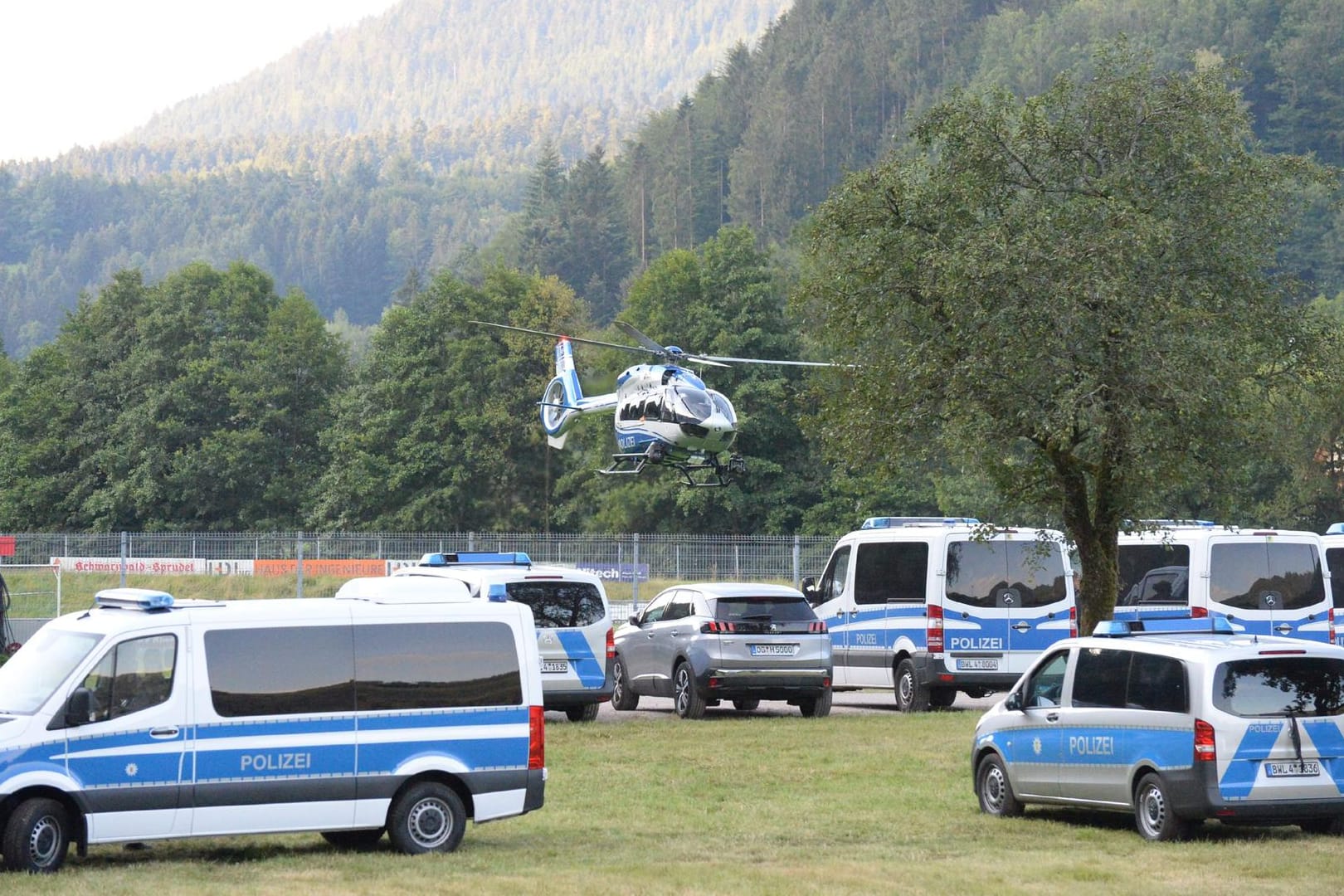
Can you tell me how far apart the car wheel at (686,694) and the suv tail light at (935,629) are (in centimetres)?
320

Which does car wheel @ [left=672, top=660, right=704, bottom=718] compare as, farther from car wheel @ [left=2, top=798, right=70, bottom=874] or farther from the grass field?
car wheel @ [left=2, top=798, right=70, bottom=874]

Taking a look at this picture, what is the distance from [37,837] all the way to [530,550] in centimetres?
3192

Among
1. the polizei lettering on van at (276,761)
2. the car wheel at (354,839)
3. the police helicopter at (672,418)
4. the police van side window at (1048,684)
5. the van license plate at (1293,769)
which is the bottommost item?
the car wheel at (354,839)

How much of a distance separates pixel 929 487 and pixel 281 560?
33308mm

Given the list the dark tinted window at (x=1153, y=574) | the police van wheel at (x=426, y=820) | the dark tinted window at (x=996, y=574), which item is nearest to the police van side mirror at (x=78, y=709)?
the police van wheel at (x=426, y=820)

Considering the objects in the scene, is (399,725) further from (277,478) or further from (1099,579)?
(277,478)

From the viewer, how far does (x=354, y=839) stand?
1246 cm

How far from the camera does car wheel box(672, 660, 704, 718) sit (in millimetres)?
21891

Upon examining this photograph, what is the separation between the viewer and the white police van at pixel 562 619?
20.7 meters

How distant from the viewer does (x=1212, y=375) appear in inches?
720

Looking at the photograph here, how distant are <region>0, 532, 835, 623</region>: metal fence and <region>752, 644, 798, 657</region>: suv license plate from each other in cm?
1651

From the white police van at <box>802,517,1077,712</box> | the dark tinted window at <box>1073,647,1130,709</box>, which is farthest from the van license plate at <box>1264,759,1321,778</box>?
the white police van at <box>802,517,1077,712</box>

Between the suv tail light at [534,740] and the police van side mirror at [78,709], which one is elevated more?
the police van side mirror at [78,709]

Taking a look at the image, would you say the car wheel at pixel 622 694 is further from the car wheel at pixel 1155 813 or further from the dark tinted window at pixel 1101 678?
the car wheel at pixel 1155 813
